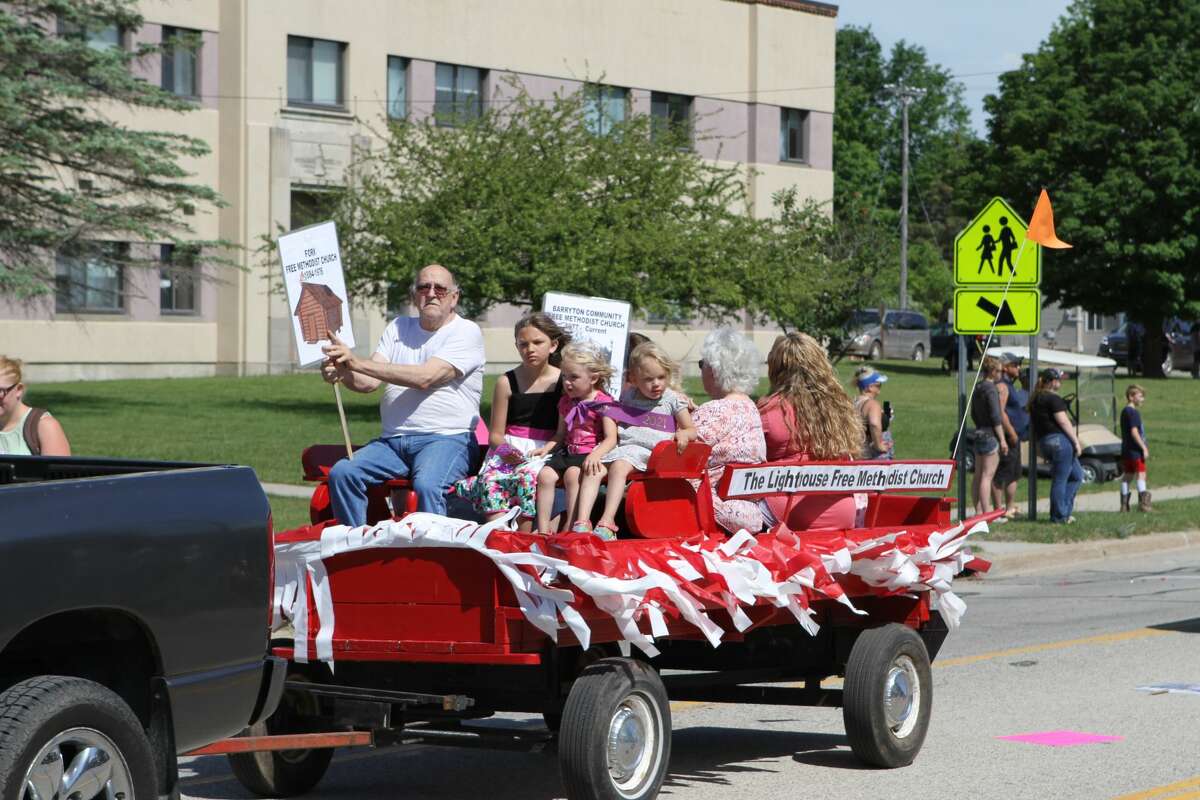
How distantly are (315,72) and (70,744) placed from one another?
137ft

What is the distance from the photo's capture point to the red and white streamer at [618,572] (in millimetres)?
6395

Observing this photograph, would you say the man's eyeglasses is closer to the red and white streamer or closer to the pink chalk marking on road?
the red and white streamer

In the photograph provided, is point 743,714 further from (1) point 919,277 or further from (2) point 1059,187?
(1) point 919,277

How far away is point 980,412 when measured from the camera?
2022 centimetres

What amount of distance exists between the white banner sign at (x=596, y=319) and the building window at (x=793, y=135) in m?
46.8

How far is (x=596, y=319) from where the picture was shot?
31.9ft

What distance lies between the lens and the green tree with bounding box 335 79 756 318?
29.4 meters

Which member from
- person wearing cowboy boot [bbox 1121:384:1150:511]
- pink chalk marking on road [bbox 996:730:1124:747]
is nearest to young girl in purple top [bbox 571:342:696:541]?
pink chalk marking on road [bbox 996:730:1124:747]

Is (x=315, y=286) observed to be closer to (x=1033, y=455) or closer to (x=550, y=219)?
(x=1033, y=455)

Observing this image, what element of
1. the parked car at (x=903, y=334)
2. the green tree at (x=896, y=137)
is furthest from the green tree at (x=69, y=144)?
the green tree at (x=896, y=137)

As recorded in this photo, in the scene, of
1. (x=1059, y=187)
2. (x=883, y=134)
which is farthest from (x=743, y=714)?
(x=883, y=134)

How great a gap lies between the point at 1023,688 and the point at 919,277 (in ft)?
240

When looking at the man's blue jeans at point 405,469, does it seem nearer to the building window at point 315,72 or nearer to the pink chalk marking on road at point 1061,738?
the pink chalk marking on road at point 1061,738

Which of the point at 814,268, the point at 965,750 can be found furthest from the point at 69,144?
the point at 965,750
